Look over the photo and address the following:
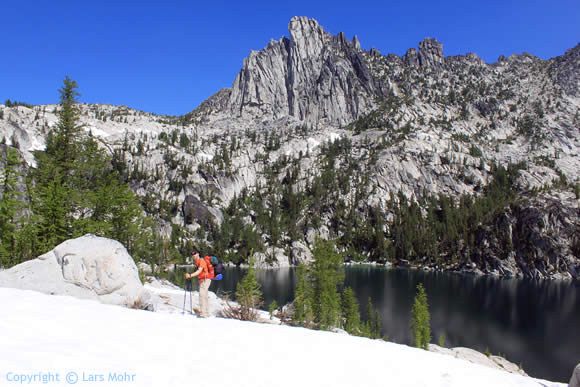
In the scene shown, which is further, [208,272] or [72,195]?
[72,195]

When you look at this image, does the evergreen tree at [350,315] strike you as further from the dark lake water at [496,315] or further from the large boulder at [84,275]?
the large boulder at [84,275]

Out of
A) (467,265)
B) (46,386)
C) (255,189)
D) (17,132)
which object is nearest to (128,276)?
(46,386)

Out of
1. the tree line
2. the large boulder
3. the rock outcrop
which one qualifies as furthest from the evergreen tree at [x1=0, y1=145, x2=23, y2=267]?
the rock outcrop

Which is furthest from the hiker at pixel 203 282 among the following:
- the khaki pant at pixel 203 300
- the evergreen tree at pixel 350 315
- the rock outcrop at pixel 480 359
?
the evergreen tree at pixel 350 315

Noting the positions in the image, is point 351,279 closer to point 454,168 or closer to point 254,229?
point 254,229

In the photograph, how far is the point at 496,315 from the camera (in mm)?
54219

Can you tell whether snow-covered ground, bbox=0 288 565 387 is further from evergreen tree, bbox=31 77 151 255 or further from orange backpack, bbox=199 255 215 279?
evergreen tree, bbox=31 77 151 255

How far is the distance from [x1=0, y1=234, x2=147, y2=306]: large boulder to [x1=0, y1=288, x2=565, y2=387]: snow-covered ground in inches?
68.5

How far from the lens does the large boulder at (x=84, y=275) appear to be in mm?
10273

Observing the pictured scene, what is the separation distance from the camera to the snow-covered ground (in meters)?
4.68

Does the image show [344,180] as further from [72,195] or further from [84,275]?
[84,275]

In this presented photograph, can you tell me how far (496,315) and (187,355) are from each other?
63640 mm

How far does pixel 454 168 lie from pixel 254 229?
11111cm

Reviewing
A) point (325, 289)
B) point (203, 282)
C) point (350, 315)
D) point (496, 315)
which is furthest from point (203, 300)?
point (496, 315)
